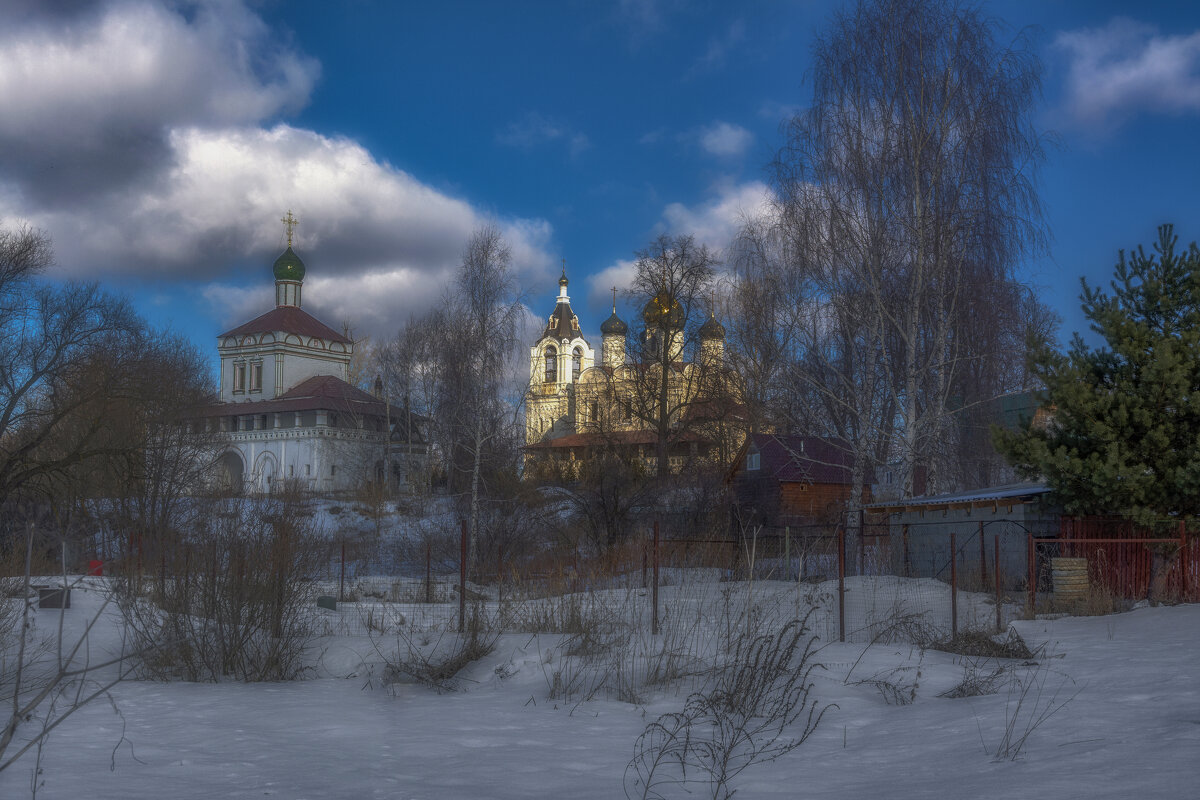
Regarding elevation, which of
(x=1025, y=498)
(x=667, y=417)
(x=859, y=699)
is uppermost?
(x=667, y=417)

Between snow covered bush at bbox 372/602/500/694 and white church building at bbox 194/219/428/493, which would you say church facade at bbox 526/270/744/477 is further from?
snow covered bush at bbox 372/602/500/694

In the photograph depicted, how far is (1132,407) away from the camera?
56.4ft

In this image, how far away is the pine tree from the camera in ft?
55.4

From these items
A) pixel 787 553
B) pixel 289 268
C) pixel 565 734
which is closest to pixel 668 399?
pixel 787 553

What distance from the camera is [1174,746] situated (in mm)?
6379

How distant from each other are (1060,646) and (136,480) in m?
24.2

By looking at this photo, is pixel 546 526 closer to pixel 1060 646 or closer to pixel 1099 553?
pixel 1099 553

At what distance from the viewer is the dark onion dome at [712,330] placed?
36.4 meters

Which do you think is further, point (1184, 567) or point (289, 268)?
point (289, 268)

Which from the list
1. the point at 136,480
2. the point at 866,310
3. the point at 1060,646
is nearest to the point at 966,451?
the point at 866,310

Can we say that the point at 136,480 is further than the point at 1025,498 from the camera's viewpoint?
Yes

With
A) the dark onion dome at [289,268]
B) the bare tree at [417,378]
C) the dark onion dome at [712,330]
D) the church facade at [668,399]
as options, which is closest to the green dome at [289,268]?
the dark onion dome at [289,268]

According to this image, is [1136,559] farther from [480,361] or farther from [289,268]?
[289,268]

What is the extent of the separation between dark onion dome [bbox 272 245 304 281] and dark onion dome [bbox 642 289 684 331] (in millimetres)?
37181
